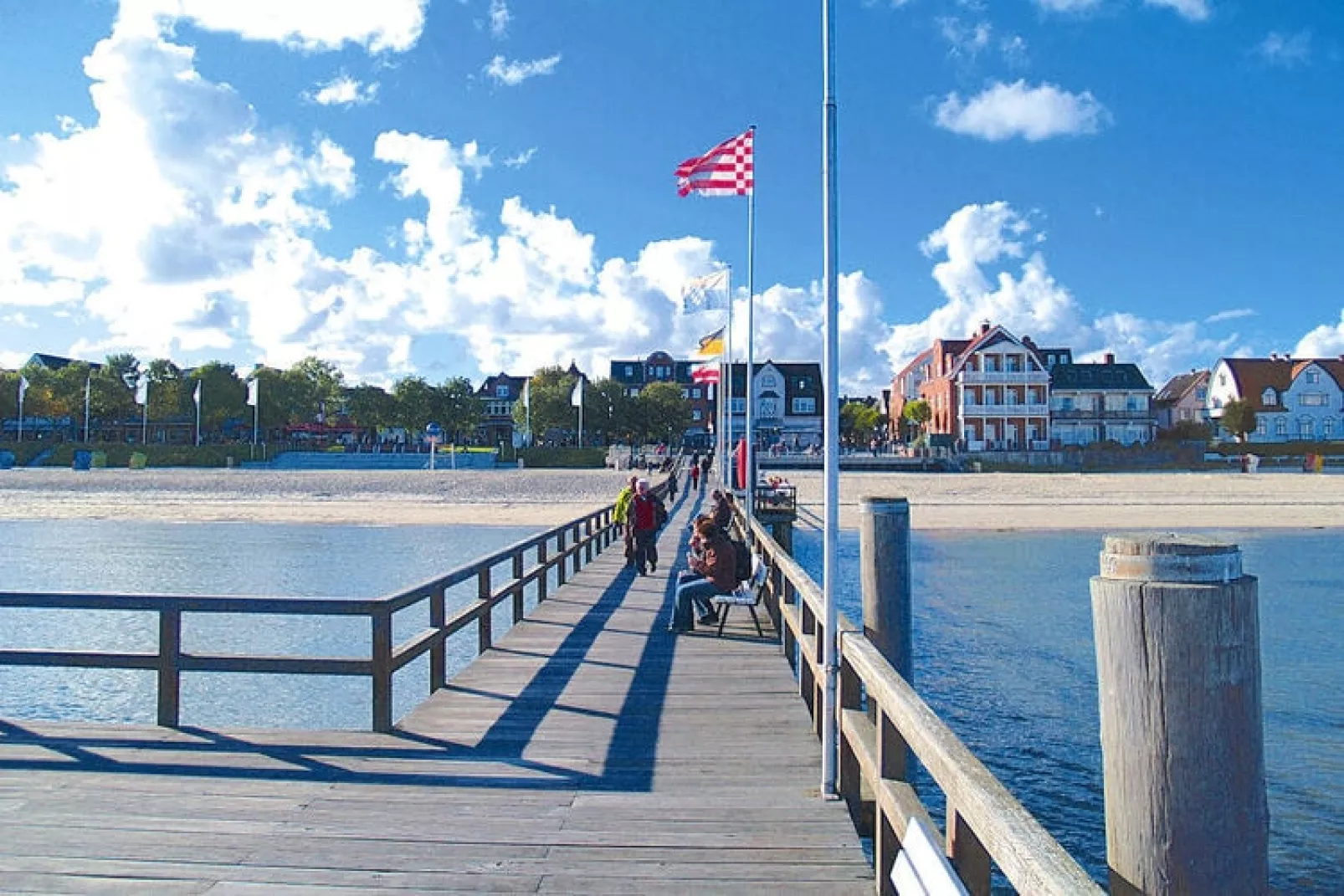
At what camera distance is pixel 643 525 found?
16000 mm

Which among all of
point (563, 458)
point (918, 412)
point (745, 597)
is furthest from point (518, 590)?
point (918, 412)

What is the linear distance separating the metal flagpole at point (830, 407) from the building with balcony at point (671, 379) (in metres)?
98.8

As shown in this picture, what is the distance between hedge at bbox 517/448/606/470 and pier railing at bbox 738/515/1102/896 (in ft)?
239

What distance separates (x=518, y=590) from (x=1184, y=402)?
105910mm

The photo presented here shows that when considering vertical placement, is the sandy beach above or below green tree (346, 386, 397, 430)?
below

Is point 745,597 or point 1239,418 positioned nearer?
point 745,597

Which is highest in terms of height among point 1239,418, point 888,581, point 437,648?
point 1239,418

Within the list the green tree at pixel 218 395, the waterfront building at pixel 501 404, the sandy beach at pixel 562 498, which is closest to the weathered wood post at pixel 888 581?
the sandy beach at pixel 562 498

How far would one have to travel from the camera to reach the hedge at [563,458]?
262ft

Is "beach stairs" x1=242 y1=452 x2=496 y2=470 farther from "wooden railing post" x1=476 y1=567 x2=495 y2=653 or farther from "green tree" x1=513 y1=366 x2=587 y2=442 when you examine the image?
"wooden railing post" x1=476 y1=567 x2=495 y2=653

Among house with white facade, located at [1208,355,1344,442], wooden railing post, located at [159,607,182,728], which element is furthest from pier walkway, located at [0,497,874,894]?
house with white facade, located at [1208,355,1344,442]

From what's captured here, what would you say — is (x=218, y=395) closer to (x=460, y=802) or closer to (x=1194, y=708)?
(x=460, y=802)

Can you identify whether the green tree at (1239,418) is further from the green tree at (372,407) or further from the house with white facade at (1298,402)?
the green tree at (372,407)

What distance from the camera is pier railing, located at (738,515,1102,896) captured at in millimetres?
2451
